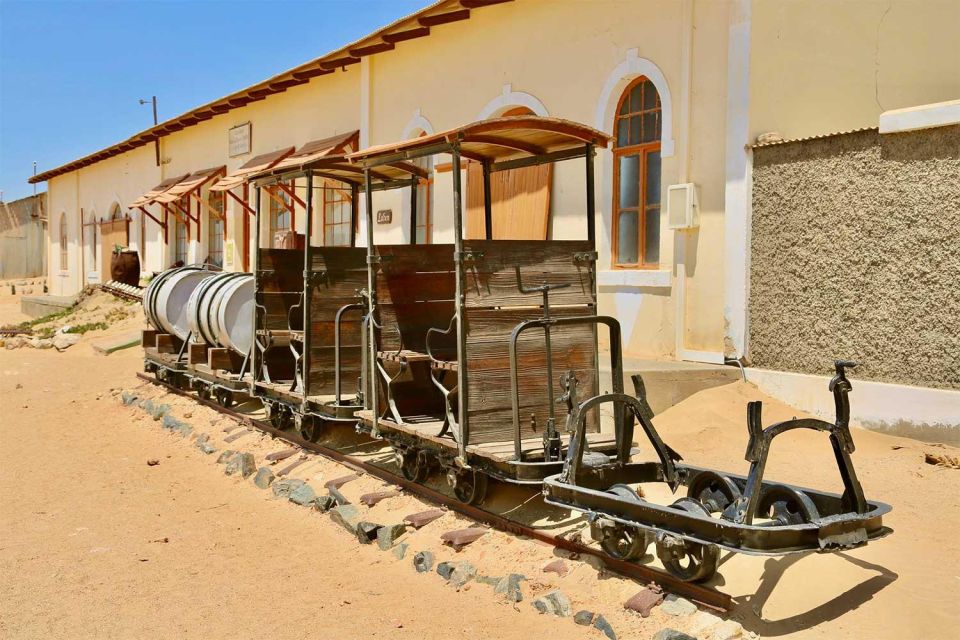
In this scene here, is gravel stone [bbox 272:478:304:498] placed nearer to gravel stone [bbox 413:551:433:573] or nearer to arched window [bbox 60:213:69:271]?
gravel stone [bbox 413:551:433:573]

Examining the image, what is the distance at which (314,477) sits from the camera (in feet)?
27.7

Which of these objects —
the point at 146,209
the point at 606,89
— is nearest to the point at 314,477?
the point at 606,89

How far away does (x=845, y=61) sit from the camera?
10.0 m

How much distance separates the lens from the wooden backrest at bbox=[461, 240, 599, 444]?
6457mm

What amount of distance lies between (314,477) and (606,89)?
6.10 meters

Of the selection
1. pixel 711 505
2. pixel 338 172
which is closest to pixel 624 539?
pixel 711 505

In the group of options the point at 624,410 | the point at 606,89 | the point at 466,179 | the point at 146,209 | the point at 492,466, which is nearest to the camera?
the point at 624,410

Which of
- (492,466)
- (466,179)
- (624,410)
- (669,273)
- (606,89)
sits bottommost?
(492,466)

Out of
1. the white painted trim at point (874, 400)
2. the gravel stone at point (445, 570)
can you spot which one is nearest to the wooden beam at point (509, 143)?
the gravel stone at point (445, 570)

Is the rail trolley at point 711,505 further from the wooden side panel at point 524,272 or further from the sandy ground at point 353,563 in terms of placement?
the wooden side panel at point 524,272

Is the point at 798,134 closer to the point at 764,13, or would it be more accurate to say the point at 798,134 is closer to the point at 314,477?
the point at 764,13

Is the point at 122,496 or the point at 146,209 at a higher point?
the point at 146,209

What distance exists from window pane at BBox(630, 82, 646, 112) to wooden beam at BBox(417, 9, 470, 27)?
3461 millimetres

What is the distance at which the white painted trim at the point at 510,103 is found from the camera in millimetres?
12570
